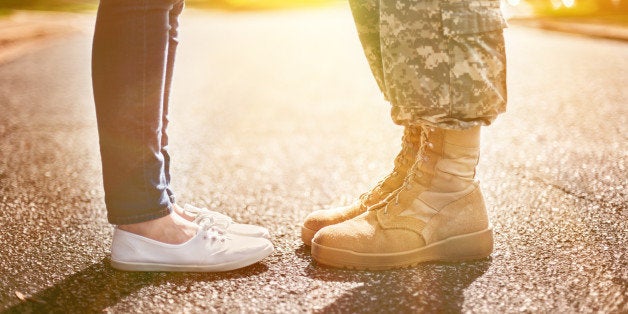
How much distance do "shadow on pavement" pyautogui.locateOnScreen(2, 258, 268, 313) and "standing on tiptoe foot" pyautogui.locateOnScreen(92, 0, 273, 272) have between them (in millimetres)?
26

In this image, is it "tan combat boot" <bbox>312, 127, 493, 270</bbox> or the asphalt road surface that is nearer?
the asphalt road surface

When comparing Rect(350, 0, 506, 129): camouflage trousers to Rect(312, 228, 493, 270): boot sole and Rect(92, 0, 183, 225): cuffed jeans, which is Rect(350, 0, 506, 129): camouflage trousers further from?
Rect(92, 0, 183, 225): cuffed jeans

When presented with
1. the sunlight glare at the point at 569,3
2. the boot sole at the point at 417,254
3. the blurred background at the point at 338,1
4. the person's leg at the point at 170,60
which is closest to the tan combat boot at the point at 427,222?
the boot sole at the point at 417,254

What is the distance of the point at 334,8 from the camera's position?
16.3 metres

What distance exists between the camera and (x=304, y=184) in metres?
2.99

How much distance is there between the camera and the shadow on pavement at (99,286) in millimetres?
1716

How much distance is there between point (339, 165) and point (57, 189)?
1.22 metres

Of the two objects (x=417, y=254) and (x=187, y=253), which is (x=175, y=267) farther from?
(x=417, y=254)

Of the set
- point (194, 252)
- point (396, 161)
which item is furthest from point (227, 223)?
point (396, 161)

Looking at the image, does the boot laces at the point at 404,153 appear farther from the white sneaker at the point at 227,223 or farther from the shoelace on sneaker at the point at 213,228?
the shoelace on sneaker at the point at 213,228

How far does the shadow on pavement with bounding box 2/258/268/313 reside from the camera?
1716mm

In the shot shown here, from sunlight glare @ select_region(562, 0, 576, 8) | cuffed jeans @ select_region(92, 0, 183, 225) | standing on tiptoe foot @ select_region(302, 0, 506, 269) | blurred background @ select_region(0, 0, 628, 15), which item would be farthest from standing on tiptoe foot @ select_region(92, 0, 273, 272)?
sunlight glare @ select_region(562, 0, 576, 8)

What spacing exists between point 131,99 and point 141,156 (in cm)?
14

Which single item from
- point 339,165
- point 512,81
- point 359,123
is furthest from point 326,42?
point 339,165
